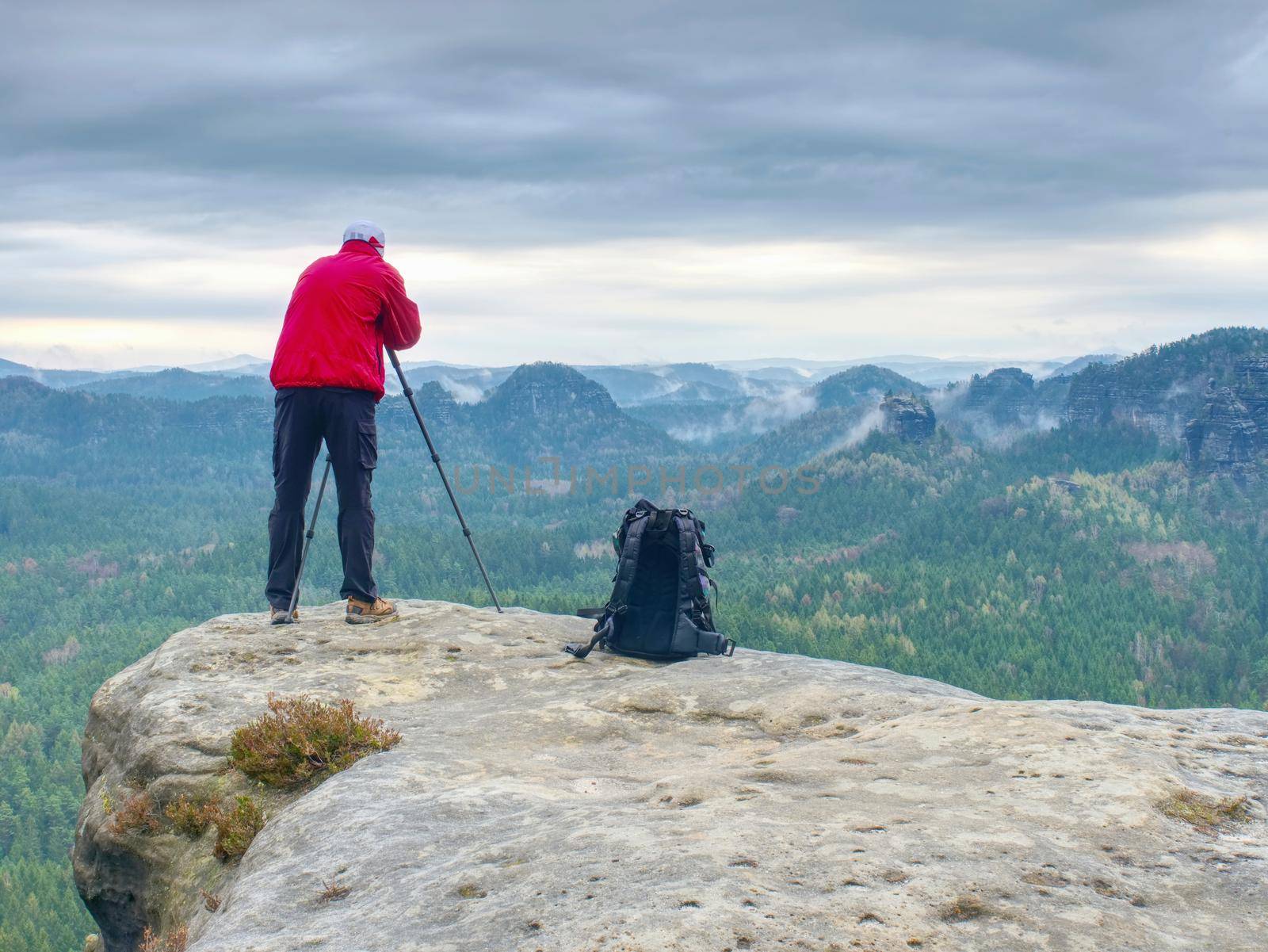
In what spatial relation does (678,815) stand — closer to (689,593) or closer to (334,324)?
(689,593)

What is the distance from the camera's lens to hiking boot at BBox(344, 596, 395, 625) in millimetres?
17641

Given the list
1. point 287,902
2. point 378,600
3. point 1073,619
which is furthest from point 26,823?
point 1073,619

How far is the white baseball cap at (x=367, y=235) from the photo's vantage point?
56.1ft

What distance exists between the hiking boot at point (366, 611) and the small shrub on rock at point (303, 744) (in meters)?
5.97

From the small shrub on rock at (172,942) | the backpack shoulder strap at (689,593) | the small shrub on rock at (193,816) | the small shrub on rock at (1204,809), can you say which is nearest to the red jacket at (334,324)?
the backpack shoulder strap at (689,593)

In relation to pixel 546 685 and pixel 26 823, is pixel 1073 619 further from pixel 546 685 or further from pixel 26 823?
pixel 546 685

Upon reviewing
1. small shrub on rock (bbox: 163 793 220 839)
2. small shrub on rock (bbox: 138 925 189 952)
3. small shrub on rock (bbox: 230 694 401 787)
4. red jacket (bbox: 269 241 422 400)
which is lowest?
small shrub on rock (bbox: 138 925 189 952)

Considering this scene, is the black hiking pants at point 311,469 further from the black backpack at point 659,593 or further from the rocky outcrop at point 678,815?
the black backpack at point 659,593

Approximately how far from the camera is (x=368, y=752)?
1117 cm

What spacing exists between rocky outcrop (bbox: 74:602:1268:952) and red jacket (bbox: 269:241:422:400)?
4467 millimetres

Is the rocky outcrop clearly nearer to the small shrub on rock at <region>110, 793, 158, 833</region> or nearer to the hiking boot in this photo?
the small shrub on rock at <region>110, 793, 158, 833</region>

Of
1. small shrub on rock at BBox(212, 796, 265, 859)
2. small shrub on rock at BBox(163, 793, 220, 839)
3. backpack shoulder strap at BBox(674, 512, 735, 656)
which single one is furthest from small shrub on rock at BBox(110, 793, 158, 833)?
backpack shoulder strap at BBox(674, 512, 735, 656)

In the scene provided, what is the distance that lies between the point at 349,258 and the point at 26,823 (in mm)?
123221

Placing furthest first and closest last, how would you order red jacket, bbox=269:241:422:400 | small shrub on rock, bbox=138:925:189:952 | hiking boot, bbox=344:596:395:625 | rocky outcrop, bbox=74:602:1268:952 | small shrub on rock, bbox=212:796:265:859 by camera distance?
hiking boot, bbox=344:596:395:625 < red jacket, bbox=269:241:422:400 < small shrub on rock, bbox=212:796:265:859 < small shrub on rock, bbox=138:925:189:952 < rocky outcrop, bbox=74:602:1268:952
